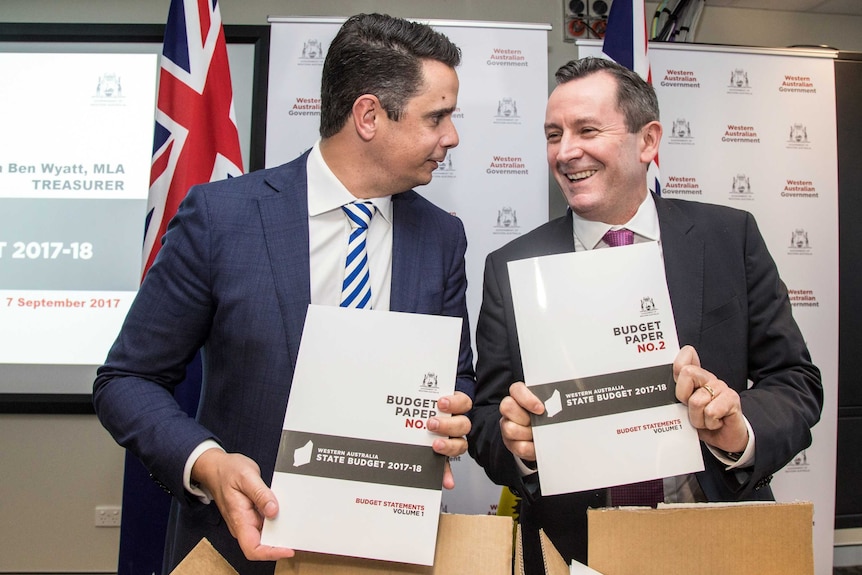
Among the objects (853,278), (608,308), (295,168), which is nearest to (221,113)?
(295,168)

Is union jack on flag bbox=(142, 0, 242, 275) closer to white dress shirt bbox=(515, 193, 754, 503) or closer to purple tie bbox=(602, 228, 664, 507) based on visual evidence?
white dress shirt bbox=(515, 193, 754, 503)

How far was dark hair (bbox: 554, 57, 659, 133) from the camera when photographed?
1.54m

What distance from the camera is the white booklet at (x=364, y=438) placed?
892mm

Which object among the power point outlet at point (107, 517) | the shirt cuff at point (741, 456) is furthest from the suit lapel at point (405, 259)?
the power point outlet at point (107, 517)

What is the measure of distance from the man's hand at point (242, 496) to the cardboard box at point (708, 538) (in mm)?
489

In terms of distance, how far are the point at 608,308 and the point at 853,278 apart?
3.06m

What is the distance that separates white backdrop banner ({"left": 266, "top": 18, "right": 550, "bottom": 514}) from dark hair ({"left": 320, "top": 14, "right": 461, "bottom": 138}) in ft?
5.13

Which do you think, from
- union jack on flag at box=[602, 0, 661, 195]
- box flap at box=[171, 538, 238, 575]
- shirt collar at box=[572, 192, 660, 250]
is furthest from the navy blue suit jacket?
union jack on flag at box=[602, 0, 661, 195]

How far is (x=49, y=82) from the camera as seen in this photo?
313cm

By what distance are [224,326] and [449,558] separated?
0.66 meters

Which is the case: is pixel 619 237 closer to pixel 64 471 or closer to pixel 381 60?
pixel 381 60

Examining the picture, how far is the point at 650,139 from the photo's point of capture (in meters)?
1.60

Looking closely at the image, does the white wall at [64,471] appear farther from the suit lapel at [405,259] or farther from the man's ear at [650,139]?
the suit lapel at [405,259]

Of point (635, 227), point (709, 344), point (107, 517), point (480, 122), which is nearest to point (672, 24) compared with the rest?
point (480, 122)
